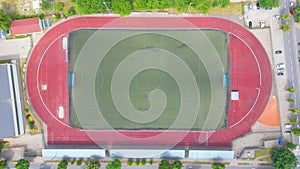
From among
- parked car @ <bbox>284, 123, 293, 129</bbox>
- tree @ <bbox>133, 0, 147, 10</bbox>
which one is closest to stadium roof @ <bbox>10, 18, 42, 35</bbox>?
tree @ <bbox>133, 0, 147, 10</bbox>

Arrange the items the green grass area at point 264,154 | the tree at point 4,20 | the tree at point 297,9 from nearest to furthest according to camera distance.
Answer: the tree at point 297,9
the tree at point 4,20
the green grass area at point 264,154

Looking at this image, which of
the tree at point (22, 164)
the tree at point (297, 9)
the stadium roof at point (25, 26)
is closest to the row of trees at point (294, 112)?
the tree at point (297, 9)

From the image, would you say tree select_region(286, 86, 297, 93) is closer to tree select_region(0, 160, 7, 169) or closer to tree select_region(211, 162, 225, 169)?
tree select_region(211, 162, 225, 169)

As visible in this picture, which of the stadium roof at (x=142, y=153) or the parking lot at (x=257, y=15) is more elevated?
the parking lot at (x=257, y=15)

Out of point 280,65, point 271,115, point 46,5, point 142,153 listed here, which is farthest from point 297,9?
point 46,5

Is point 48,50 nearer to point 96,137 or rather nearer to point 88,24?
point 88,24

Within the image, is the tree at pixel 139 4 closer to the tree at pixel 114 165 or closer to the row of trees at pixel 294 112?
the tree at pixel 114 165

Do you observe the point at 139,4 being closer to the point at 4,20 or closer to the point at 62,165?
the point at 4,20
